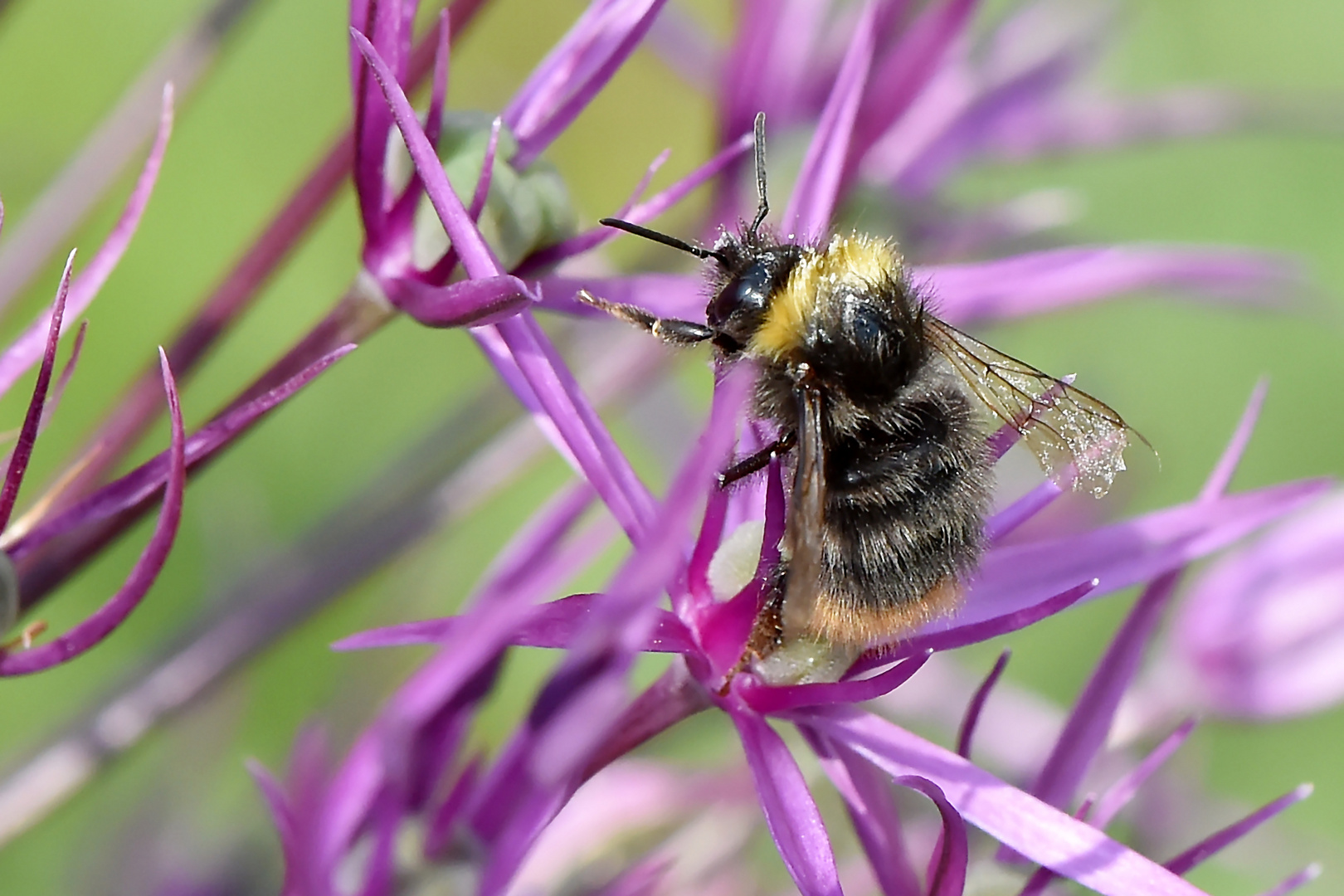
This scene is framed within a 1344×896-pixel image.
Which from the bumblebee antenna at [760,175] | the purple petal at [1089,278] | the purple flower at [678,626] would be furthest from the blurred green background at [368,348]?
the bumblebee antenna at [760,175]

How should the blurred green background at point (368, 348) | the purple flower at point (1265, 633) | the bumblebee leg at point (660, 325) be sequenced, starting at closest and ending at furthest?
1. the bumblebee leg at point (660, 325)
2. the purple flower at point (1265, 633)
3. the blurred green background at point (368, 348)

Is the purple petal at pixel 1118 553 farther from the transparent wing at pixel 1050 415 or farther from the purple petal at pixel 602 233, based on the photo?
the purple petal at pixel 602 233

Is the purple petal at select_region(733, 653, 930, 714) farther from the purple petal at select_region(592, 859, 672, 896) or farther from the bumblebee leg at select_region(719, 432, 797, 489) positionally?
the purple petal at select_region(592, 859, 672, 896)

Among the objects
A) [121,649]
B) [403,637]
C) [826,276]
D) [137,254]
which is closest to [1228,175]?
[137,254]

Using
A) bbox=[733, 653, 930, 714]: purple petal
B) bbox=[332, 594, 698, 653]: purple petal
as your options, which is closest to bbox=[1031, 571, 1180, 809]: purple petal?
bbox=[733, 653, 930, 714]: purple petal

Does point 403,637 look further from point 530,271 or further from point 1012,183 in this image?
point 1012,183

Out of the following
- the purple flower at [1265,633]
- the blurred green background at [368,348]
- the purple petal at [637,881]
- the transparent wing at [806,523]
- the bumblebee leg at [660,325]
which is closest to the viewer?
the transparent wing at [806,523]
